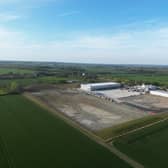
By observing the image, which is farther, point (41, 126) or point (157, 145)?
point (41, 126)

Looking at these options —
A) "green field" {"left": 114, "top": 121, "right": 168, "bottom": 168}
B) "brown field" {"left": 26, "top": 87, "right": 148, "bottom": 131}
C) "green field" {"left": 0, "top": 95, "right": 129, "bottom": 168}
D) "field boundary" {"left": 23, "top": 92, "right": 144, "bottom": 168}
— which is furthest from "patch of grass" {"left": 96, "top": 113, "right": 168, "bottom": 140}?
"green field" {"left": 0, "top": 95, "right": 129, "bottom": 168}

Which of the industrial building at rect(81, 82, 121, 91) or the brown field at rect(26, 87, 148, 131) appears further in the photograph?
the industrial building at rect(81, 82, 121, 91)

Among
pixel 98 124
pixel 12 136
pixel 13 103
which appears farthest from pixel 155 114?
pixel 13 103

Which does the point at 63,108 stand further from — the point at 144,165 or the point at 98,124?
the point at 144,165

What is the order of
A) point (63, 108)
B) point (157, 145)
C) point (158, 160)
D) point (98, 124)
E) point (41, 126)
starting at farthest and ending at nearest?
point (63, 108) → point (98, 124) → point (41, 126) → point (157, 145) → point (158, 160)

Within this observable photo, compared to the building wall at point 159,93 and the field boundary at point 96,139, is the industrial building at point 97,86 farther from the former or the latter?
the field boundary at point 96,139

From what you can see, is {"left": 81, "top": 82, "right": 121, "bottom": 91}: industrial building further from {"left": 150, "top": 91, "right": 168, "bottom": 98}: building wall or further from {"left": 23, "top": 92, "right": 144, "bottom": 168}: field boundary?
{"left": 23, "top": 92, "right": 144, "bottom": 168}: field boundary
